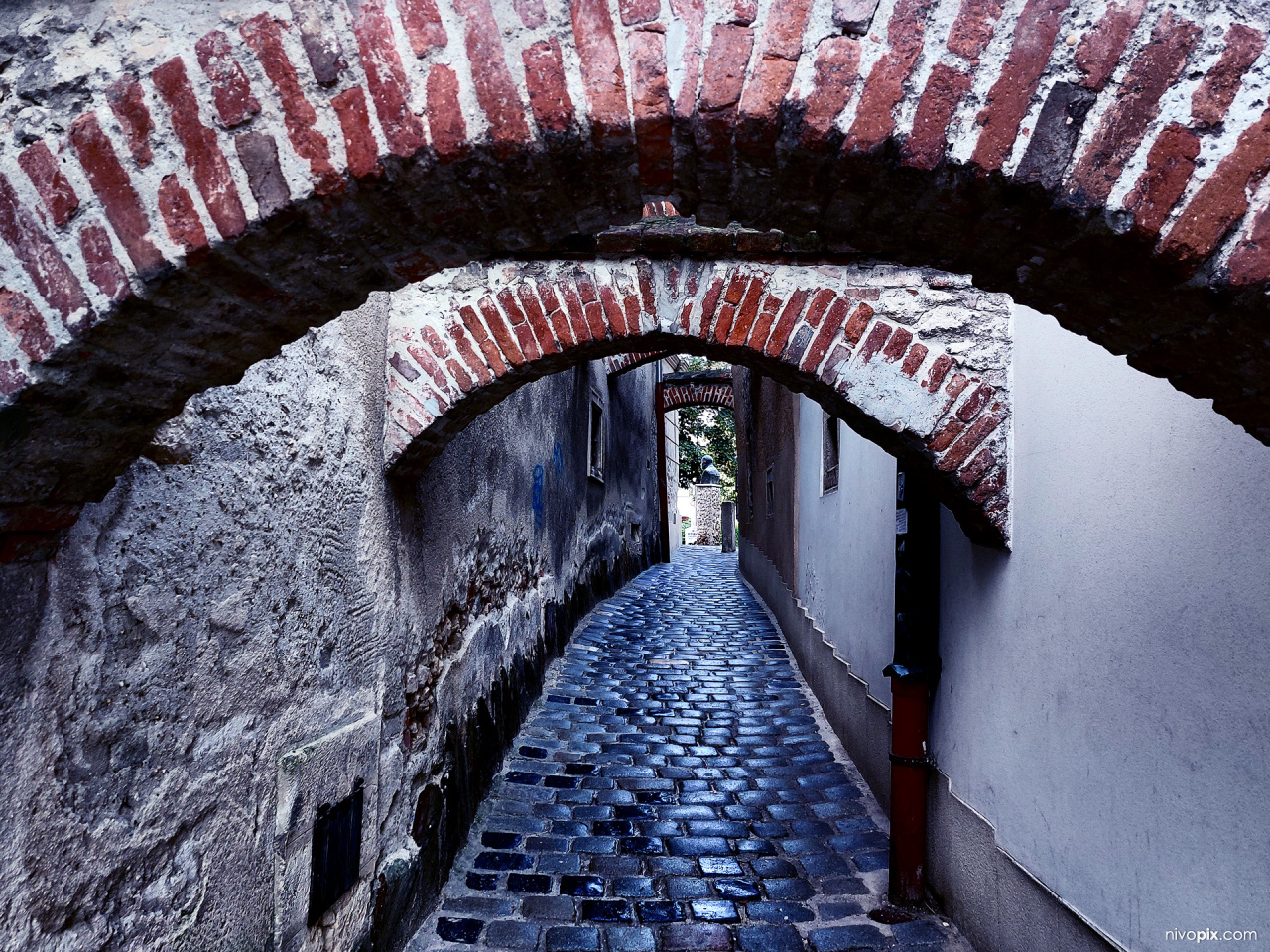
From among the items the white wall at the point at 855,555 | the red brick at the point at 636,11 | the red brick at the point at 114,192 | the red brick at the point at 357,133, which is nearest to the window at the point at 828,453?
the white wall at the point at 855,555

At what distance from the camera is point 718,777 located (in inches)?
174

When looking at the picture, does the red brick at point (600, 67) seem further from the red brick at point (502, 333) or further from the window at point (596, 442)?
the window at point (596, 442)

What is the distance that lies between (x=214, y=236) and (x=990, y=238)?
107cm

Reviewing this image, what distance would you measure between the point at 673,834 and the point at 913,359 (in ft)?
7.82

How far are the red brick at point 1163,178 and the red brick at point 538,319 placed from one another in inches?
98.8

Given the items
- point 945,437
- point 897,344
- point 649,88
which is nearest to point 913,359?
point 897,344

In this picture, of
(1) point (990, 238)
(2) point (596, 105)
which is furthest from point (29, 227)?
(1) point (990, 238)

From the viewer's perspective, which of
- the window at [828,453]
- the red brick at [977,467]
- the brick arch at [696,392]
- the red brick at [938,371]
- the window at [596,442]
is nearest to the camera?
the red brick at [977,467]

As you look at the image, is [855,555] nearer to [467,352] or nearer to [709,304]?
[709,304]

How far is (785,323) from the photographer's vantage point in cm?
331

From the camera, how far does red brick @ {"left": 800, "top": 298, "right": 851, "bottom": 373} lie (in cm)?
323

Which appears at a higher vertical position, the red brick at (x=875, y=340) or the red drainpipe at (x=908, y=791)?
the red brick at (x=875, y=340)

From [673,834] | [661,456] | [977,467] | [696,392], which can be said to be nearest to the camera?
[977,467]

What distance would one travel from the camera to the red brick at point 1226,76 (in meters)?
0.95
